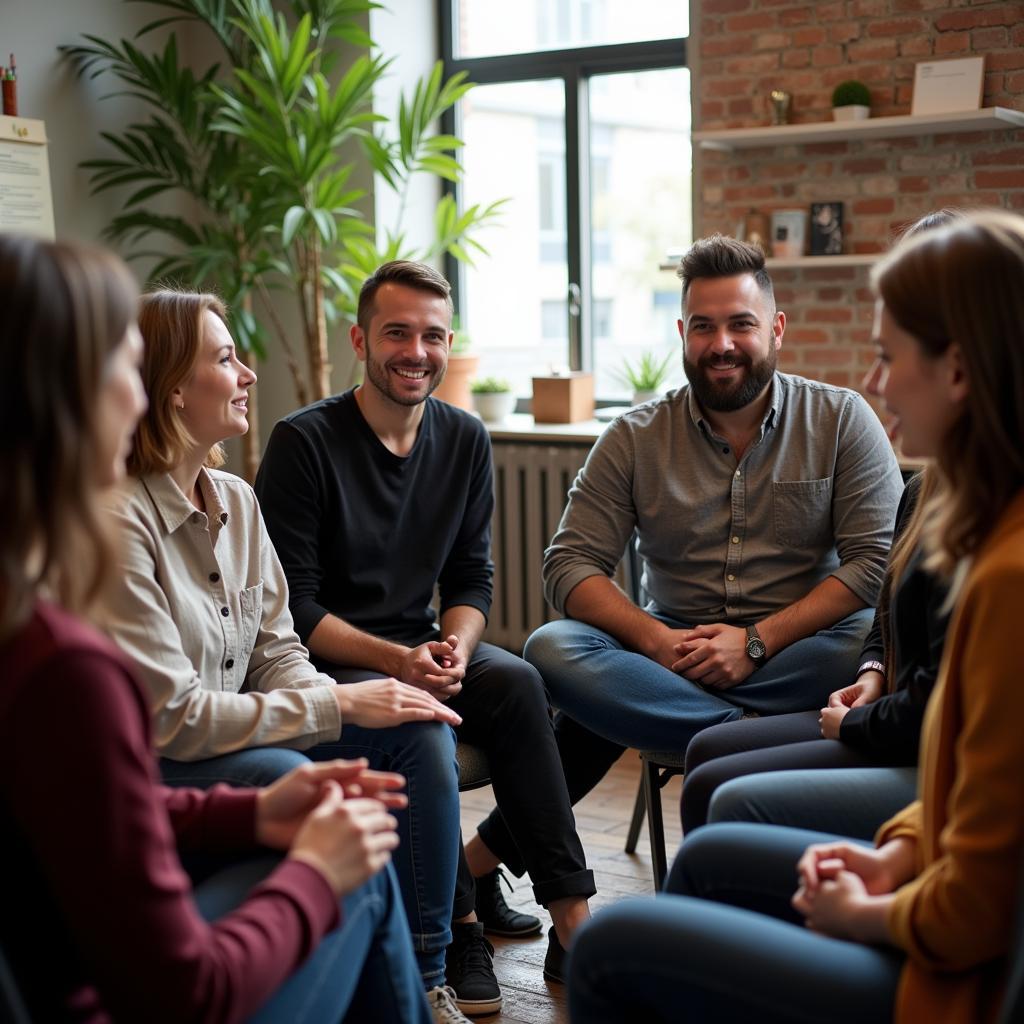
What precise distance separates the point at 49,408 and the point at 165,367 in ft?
3.40

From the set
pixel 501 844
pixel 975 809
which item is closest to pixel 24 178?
pixel 501 844

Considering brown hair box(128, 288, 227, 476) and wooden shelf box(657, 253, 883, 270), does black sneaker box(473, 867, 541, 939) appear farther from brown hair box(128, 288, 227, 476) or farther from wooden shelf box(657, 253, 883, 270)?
wooden shelf box(657, 253, 883, 270)

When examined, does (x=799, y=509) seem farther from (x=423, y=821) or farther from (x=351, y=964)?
(x=351, y=964)

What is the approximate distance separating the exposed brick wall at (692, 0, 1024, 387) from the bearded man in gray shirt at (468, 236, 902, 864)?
1.35m

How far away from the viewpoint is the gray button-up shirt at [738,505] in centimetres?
251

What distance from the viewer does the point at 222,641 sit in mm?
1964

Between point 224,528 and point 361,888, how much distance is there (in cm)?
83

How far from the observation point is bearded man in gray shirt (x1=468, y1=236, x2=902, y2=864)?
7.66 feet

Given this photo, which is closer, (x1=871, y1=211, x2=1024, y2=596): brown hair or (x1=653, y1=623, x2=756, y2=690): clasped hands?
(x1=871, y1=211, x2=1024, y2=596): brown hair

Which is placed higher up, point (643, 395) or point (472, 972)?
point (643, 395)

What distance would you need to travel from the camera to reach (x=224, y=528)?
79.5 inches

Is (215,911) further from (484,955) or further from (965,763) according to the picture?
(484,955)

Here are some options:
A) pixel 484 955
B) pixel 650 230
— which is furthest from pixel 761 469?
pixel 650 230

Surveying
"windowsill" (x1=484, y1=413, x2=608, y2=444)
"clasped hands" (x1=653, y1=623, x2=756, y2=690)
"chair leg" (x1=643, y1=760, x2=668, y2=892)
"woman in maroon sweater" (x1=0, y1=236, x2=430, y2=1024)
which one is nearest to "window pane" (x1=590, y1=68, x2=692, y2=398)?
"windowsill" (x1=484, y1=413, x2=608, y2=444)
